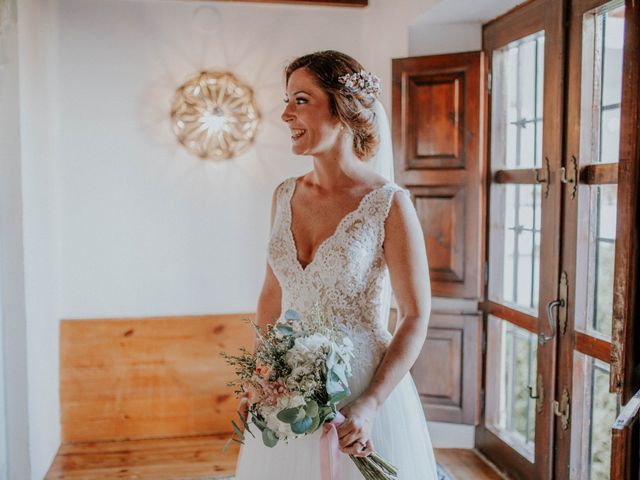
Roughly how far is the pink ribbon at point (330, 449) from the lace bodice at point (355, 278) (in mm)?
262

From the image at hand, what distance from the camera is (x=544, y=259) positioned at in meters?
2.95

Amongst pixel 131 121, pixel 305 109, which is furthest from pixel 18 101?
pixel 305 109

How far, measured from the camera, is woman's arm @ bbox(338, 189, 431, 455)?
5.72 feet

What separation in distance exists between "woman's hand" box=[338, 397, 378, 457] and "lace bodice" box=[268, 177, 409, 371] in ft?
0.57

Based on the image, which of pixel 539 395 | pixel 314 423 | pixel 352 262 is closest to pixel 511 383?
pixel 539 395

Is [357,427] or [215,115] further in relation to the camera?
[215,115]

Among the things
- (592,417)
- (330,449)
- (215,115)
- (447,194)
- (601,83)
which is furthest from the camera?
(215,115)

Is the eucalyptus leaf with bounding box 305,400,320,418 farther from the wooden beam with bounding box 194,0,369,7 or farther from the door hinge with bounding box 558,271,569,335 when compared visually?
the wooden beam with bounding box 194,0,369,7

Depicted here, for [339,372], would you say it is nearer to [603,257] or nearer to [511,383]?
[603,257]

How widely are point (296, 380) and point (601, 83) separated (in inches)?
69.3

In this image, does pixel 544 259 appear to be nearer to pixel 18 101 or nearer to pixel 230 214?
pixel 230 214

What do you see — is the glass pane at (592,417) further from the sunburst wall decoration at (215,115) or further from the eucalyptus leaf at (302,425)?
the sunburst wall decoration at (215,115)

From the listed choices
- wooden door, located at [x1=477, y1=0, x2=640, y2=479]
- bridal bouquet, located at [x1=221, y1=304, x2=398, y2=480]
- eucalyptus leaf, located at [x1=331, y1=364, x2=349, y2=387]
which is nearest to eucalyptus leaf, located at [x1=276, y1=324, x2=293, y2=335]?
bridal bouquet, located at [x1=221, y1=304, x2=398, y2=480]

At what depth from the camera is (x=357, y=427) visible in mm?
1646
